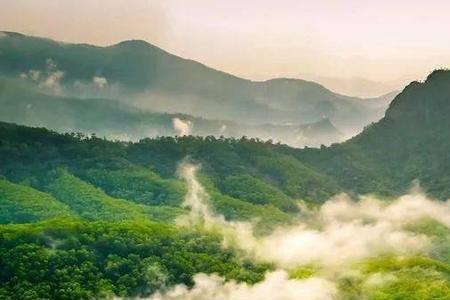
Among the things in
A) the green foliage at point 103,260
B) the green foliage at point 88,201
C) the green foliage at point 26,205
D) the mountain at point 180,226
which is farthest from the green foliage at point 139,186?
the green foliage at point 103,260

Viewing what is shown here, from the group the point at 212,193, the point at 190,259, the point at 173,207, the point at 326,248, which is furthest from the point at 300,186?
the point at 190,259

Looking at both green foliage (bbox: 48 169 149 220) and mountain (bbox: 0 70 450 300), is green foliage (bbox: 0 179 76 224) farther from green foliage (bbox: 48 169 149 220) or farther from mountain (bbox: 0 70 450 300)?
green foliage (bbox: 48 169 149 220)

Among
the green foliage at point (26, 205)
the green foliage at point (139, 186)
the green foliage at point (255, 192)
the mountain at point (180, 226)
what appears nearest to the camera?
the mountain at point (180, 226)

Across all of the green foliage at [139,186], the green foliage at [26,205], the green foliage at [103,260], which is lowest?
the green foliage at [103,260]

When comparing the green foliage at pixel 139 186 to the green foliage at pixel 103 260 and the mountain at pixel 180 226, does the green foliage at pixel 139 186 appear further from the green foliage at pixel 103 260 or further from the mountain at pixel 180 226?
the green foliage at pixel 103 260

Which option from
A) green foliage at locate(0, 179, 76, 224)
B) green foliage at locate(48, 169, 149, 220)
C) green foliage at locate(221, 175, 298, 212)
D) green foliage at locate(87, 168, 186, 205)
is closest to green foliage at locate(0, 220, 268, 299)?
green foliage at locate(48, 169, 149, 220)

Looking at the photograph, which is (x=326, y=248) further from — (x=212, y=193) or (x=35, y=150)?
(x=35, y=150)

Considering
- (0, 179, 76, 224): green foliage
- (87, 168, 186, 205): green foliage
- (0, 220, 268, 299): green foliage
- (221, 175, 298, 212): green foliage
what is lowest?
(0, 220, 268, 299): green foliage

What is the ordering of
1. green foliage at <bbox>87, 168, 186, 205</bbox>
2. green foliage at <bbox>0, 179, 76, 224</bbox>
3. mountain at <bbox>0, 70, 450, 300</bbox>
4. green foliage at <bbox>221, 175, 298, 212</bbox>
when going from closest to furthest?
mountain at <bbox>0, 70, 450, 300</bbox>
green foliage at <bbox>0, 179, 76, 224</bbox>
green foliage at <bbox>87, 168, 186, 205</bbox>
green foliage at <bbox>221, 175, 298, 212</bbox>
